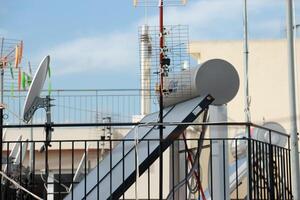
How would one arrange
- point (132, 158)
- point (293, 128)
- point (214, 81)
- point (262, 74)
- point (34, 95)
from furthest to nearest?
point (262, 74)
point (293, 128)
point (34, 95)
point (214, 81)
point (132, 158)

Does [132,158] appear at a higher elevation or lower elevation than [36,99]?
lower

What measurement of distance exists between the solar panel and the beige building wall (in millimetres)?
12681

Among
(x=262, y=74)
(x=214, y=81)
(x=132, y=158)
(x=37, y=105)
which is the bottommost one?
(x=132, y=158)

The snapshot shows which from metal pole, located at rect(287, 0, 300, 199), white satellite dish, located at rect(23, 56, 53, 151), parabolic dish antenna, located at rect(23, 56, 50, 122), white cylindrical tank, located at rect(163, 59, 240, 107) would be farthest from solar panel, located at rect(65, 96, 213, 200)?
metal pole, located at rect(287, 0, 300, 199)

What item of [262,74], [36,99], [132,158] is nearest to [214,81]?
[132,158]

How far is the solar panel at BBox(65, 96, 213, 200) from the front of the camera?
22.3ft

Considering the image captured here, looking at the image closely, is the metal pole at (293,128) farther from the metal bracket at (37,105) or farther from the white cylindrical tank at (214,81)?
the metal bracket at (37,105)

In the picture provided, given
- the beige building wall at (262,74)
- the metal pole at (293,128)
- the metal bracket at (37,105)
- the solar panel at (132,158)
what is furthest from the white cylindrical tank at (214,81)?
the beige building wall at (262,74)

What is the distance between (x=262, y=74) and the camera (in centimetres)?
2070

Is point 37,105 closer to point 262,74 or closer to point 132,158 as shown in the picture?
point 132,158

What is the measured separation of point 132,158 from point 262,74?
559 inches

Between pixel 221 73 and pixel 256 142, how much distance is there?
99 centimetres

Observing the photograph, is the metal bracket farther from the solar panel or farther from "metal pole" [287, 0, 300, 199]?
"metal pole" [287, 0, 300, 199]

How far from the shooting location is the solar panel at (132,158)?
267 inches
